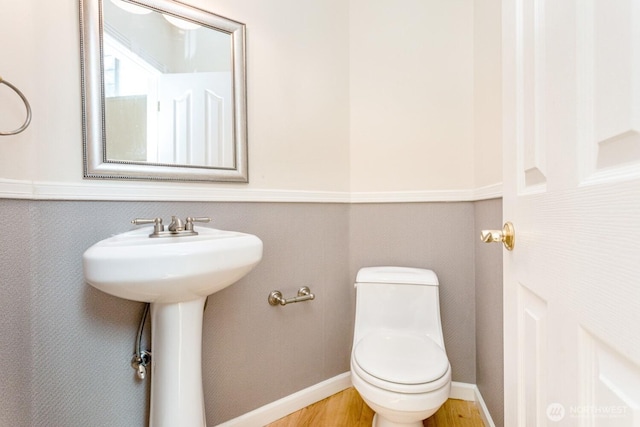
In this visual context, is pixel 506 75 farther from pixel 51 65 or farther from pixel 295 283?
pixel 51 65

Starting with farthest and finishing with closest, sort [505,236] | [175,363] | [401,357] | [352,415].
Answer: [352,415] < [401,357] < [175,363] < [505,236]

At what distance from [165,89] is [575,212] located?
1.32 meters

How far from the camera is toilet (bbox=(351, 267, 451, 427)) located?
102 cm

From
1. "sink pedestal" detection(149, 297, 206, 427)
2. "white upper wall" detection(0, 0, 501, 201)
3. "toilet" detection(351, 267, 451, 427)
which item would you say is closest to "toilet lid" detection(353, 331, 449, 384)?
"toilet" detection(351, 267, 451, 427)

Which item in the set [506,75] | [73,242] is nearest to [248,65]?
[73,242]

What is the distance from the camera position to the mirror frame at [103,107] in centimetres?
104

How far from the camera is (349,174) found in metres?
1.72

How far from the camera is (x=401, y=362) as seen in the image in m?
1.14

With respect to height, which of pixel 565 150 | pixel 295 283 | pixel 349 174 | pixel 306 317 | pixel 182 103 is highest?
pixel 182 103

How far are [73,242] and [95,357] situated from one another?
0.40 m
